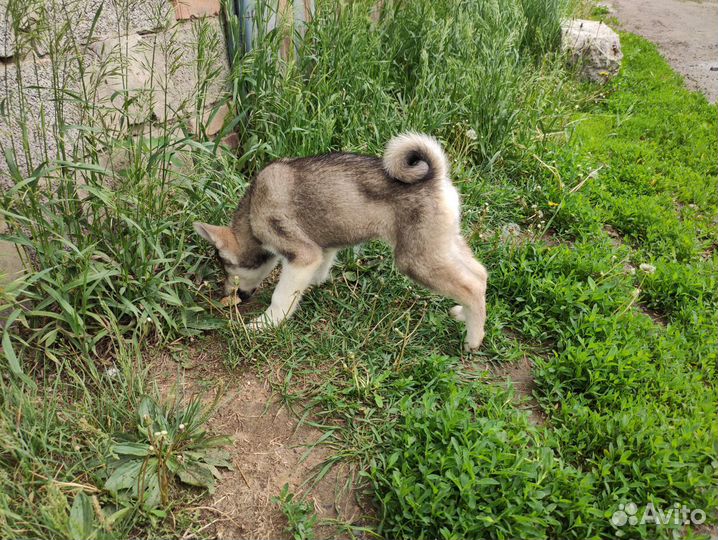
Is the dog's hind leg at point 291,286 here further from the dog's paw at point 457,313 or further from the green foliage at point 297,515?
the green foliage at point 297,515

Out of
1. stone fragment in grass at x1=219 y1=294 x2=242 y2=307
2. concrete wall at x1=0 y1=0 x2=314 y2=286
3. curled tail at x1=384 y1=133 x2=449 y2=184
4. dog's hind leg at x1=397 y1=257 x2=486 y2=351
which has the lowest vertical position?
→ stone fragment in grass at x1=219 y1=294 x2=242 y2=307

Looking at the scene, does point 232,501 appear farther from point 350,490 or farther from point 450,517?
point 450,517

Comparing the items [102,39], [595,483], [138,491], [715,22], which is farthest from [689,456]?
[715,22]

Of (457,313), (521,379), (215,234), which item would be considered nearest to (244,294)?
(215,234)

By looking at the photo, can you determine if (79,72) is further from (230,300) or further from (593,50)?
(593,50)

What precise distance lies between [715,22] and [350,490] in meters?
11.5

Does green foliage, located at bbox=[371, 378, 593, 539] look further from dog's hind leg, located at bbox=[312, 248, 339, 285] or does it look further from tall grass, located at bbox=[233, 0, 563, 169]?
tall grass, located at bbox=[233, 0, 563, 169]

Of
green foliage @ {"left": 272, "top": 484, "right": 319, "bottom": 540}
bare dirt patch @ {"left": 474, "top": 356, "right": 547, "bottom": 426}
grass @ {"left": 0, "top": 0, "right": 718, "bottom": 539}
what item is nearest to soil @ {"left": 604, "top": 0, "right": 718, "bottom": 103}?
grass @ {"left": 0, "top": 0, "right": 718, "bottom": 539}

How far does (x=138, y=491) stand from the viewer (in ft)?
8.60

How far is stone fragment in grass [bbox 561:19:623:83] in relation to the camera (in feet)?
24.3

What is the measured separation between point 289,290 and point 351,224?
602 mm

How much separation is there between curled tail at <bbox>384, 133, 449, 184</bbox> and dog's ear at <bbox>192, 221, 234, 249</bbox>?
1.20 meters

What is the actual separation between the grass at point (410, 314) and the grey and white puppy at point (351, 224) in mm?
271

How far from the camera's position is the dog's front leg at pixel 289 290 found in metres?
3.76
